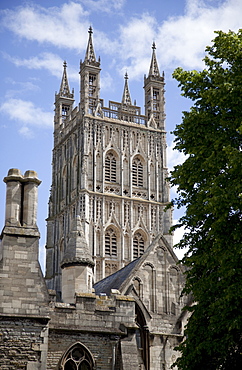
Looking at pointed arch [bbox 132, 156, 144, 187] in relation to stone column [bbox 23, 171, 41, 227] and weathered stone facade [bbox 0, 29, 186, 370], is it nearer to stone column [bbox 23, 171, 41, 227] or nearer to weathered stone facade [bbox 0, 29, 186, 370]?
weathered stone facade [bbox 0, 29, 186, 370]

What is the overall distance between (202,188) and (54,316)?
520 cm

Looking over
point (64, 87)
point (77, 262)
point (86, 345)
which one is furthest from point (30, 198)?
point (64, 87)

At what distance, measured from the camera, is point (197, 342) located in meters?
17.6

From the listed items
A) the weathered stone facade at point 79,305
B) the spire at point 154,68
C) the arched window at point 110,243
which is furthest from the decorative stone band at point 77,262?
the spire at point 154,68

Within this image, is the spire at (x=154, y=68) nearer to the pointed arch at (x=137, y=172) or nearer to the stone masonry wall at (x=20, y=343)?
the pointed arch at (x=137, y=172)

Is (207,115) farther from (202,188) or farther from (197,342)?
(197,342)

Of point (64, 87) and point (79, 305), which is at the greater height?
point (64, 87)

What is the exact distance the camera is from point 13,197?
63.4 feet

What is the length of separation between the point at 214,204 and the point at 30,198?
5.33 meters

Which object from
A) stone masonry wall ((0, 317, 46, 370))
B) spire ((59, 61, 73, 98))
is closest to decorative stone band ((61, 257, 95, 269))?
stone masonry wall ((0, 317, 46, 370))

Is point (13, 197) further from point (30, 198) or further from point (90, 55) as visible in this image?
point (90, 55)

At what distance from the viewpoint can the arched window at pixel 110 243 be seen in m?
67.8

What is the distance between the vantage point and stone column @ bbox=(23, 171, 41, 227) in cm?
1925

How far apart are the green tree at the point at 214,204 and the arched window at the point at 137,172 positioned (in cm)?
5132
